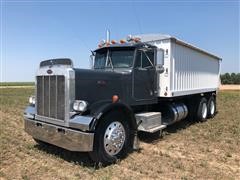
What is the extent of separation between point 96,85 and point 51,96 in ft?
3.10

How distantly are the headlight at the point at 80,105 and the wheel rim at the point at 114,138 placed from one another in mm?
705

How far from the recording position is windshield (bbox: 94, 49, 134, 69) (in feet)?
21.0

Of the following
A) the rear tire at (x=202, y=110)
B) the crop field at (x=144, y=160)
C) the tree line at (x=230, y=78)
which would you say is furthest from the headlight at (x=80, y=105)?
the tree line at (x=230, y=78)

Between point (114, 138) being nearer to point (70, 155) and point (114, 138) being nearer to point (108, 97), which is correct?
point (108, 97)

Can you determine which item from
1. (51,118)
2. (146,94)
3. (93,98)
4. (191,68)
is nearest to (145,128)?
(146,94)

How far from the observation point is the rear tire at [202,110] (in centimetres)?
1016

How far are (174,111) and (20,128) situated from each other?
5.14 m

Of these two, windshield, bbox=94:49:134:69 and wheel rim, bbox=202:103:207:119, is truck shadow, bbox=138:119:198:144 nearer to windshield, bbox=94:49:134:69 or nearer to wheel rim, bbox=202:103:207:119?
wheel rim, bbox=202:103:207:119

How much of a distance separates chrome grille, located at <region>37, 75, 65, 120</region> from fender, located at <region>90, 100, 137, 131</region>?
0.66 metres

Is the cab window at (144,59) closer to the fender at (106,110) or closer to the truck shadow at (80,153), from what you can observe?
the fender at (106,110)

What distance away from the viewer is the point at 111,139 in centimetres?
514

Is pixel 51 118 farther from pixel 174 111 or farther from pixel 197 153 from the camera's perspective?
pixel 174 111

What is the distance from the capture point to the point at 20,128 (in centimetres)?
852

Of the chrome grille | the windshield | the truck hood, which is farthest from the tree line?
the chrome grille
